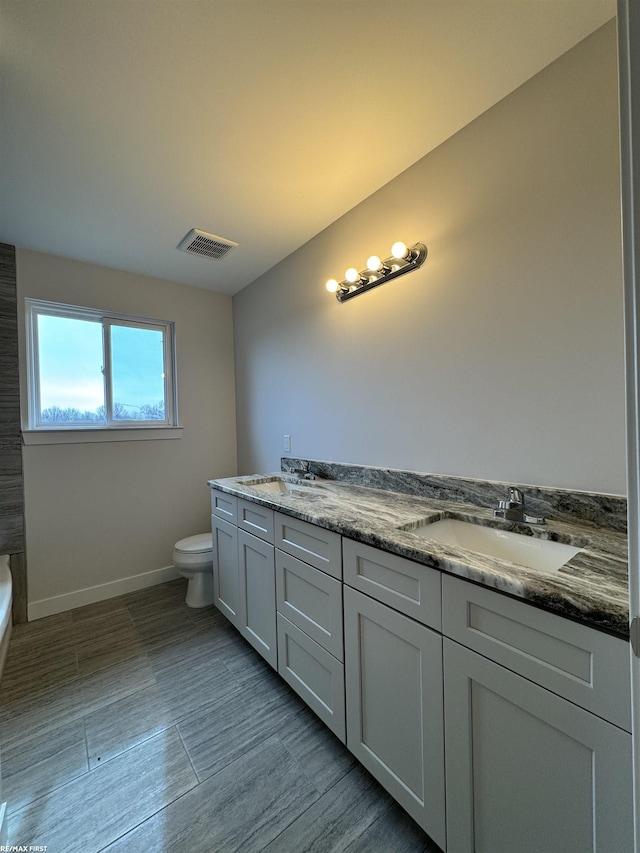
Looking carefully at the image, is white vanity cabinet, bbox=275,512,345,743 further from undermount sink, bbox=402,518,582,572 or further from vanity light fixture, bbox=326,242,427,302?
vanity light fixture, bbox=326,242,427,302

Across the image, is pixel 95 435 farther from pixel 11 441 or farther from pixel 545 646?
pixel 545 646

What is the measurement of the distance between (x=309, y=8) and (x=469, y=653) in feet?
6.07

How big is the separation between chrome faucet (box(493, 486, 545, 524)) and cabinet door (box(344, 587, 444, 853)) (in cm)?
54

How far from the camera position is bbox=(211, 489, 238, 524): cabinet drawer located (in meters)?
1.84

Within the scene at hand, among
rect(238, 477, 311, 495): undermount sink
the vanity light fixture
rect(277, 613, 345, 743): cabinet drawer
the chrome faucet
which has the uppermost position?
the vanity light fixture

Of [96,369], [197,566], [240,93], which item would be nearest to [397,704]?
[197,566]

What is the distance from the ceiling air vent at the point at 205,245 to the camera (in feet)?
6.82

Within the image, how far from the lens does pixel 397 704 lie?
985 millimetres

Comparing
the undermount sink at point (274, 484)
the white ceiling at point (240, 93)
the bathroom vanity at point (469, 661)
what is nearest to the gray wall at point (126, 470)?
the white ceiling at point (240, 93)

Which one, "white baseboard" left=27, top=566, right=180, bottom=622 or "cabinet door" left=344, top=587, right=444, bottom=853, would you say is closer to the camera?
"cabinet door" left=344, top=587, right=444, bottom=853

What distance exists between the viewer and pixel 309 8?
968 millimetres

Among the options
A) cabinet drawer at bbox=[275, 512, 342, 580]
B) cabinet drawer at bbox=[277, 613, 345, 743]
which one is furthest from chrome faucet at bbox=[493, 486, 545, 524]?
cabinet drawer at bbox=[277, 613, 345, 743]

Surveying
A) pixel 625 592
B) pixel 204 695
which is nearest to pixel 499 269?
pixel 625 592

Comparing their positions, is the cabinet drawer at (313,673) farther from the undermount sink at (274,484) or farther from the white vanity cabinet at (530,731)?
the undermount sink at (274,484)
